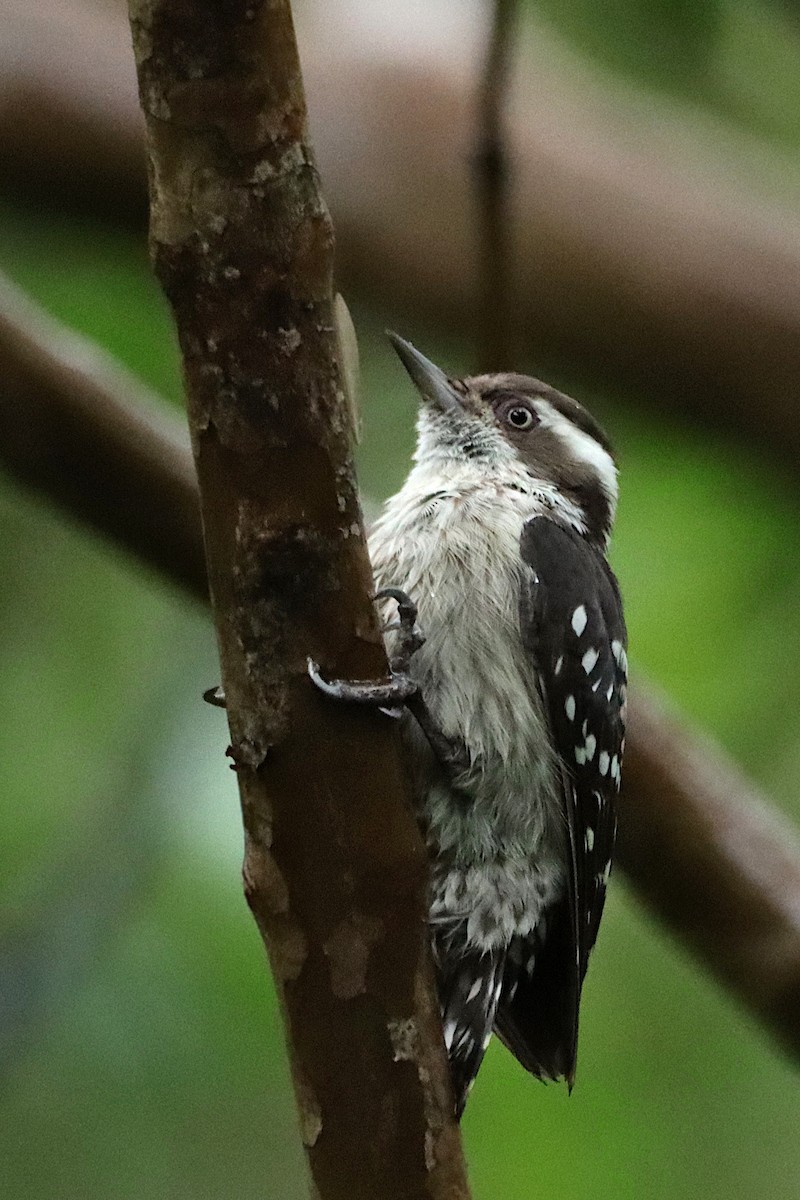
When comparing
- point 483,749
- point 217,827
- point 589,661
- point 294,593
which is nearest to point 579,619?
point 589,661

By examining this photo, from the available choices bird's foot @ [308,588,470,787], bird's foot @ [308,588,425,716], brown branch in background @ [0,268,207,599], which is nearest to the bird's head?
brown branch in background @ [0,268,207,599]

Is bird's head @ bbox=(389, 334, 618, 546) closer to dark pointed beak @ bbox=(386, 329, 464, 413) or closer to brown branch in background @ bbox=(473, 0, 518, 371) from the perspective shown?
dark pointed beak @ bbox=(386, 329, 464, 413)

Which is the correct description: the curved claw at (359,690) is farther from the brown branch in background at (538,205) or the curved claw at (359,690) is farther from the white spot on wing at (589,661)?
the brown branch in background at (538,205)

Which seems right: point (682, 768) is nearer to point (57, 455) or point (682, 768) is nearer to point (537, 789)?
point (537, 789)

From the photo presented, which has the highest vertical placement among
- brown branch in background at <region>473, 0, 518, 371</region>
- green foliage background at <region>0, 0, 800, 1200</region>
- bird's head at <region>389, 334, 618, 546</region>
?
brown branch in background at <region>473, 0, 518, 371</region>

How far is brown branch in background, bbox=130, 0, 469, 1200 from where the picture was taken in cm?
203

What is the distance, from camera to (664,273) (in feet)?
14.9

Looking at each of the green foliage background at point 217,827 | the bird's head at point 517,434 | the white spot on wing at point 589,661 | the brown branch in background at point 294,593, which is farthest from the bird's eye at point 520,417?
the brown branch in background at point 294,593

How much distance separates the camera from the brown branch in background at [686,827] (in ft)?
12.5

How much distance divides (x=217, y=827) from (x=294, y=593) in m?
2.83

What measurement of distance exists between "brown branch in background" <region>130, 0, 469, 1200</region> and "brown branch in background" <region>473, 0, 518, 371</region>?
172 cm

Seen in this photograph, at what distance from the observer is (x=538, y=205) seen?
4.79 metres

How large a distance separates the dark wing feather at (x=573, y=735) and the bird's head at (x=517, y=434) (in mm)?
466

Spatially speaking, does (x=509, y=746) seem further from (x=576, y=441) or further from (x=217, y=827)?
(x=217, y=827)
